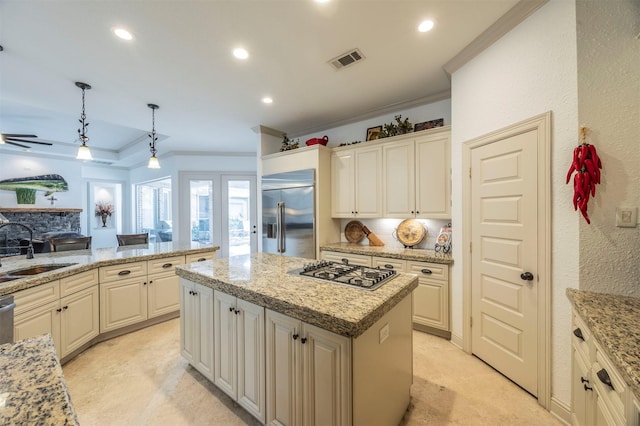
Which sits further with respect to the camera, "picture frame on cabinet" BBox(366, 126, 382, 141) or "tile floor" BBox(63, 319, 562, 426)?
"picture frame on cabinet" BBox(366, 126, 382, 141)

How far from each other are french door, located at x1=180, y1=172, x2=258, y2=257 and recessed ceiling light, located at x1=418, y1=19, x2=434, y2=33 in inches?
194

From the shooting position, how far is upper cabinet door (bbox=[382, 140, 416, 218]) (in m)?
3.16

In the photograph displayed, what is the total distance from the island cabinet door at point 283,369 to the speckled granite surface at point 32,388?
0.88 m

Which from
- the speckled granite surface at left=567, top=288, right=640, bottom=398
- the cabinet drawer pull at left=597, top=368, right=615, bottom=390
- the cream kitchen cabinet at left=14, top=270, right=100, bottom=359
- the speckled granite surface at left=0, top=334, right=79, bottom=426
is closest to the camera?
the speckled granite surface at left=0, top=334, right=79, bottom=426

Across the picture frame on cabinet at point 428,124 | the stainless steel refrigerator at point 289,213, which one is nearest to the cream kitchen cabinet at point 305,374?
the stainless steel refrigerator at point 289,213

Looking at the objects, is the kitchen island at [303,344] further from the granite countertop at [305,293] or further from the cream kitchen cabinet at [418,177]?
the cream kitchen cabinet at [418,177]

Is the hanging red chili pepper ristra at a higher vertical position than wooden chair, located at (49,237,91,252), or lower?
higher

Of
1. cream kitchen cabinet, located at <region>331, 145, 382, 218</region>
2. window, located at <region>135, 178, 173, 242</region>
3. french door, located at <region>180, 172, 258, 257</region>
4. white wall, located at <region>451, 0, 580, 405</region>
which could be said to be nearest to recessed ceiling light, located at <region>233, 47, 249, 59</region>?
cream kitchen cabinet, located at <region>331, 145, 382, 218</region>

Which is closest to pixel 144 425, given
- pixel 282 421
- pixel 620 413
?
pixel 282 421

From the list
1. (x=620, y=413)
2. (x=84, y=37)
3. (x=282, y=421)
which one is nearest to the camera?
(x=620, y=413)

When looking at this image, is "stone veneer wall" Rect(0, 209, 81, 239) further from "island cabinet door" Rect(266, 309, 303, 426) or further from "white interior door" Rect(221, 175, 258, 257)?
"island cabinet door" Rect(266, 309, 303, 426)

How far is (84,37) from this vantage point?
2076 millimetres

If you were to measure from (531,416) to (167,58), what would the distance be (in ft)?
13.1

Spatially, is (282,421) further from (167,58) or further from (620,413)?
(167,58)
